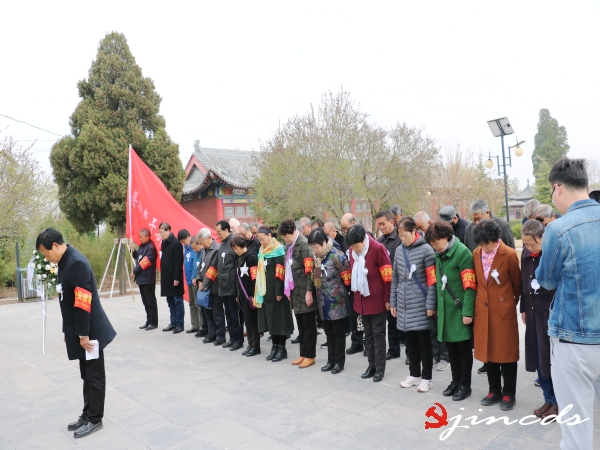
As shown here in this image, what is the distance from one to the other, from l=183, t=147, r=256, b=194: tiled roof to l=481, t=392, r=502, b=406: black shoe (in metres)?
22.2

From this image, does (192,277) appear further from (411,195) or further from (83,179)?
(411,195)

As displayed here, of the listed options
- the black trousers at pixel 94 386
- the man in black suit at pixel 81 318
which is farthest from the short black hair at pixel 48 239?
the black trousers at pixel 94 386

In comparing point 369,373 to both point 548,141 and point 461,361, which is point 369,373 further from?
point 548,141

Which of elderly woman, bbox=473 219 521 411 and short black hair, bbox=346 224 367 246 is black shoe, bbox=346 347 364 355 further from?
elderly woman, bbox=473 219 521 411

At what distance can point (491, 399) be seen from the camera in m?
4.12

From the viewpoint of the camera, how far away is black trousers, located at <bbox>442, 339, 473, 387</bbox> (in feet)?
14.0

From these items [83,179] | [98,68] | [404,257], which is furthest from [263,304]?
[98,68]

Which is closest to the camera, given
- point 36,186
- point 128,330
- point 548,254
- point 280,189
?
point 548,254

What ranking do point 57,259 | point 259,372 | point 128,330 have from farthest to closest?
point 128,330 < point 259,372 < point 57,259

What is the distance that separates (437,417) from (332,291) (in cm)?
188

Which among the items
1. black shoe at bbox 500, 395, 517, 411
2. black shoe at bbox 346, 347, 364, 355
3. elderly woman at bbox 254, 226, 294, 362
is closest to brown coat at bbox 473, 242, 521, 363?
black shoe at bbox 500, 395, 517, 411

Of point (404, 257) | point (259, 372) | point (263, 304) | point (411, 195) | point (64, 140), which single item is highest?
point (64, 140)

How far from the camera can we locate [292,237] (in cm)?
572

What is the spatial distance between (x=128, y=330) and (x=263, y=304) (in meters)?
3.93
